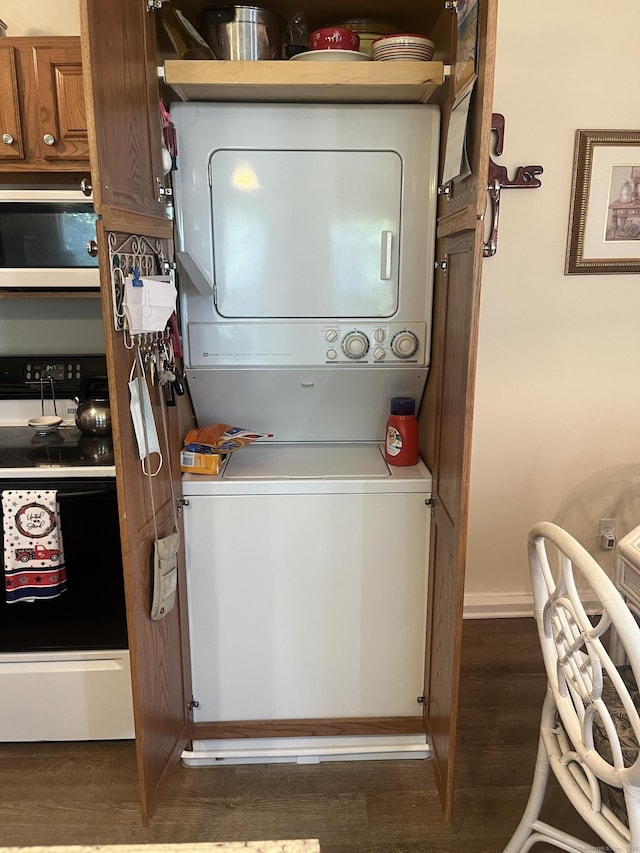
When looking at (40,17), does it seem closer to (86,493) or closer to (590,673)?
(86,493)

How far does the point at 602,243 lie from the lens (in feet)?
7.73

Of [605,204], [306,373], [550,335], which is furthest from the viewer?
[550,335]

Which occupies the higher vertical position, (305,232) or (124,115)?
(124,115)

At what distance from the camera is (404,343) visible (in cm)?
186

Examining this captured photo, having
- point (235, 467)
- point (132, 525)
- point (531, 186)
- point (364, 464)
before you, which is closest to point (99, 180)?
point (132, 525)

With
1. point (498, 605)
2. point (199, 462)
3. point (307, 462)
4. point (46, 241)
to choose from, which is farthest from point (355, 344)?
point (498, 605)

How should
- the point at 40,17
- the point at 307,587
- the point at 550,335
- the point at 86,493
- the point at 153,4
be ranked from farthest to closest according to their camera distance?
the point at 550,335 < the point at 40,17 < the point at 307,587 < the point at 86,493 < the point at 153,4

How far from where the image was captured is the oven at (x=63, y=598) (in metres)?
1.76

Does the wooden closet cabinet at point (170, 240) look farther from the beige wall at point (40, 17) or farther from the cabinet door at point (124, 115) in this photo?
the beige wall at point (40, 17)

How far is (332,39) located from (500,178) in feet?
2.92

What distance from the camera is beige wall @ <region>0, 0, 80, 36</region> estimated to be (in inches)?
81.2

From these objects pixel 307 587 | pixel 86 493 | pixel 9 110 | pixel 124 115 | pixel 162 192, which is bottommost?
pixel 307 587

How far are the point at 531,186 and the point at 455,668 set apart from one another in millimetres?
1684

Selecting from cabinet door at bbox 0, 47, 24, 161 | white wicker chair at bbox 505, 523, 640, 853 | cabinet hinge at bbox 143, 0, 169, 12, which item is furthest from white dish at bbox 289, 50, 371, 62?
white wicker chair at bbox 505, 523, 640, 853
